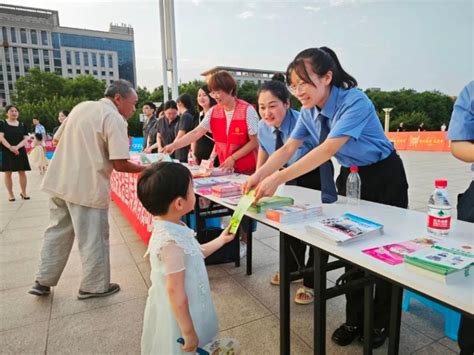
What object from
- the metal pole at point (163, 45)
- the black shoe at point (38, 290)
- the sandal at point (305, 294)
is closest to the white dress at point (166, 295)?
the sandal at point (305, 294)

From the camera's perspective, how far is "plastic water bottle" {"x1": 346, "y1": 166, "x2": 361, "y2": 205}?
170cm

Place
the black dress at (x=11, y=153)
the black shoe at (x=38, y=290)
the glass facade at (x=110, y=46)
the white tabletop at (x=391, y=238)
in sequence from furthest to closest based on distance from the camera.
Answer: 1. the glass facade at (x=110, y=46)
2. the black dress at (x=11, y=153)
3. the black shoe at (x=38, y=290)
4. the white tabletop at (x=391, y=238)

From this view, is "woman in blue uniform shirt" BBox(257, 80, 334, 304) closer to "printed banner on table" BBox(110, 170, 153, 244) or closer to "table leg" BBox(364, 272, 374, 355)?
"table leg" BBox(364, 272, 374, 355)

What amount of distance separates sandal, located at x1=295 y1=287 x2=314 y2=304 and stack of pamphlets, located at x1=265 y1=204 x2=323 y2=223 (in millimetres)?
925

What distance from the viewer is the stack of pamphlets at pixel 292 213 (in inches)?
55.9

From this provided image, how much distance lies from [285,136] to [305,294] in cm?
109

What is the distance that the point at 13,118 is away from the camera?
17.5ft

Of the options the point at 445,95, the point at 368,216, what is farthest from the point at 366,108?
the point at 445,95

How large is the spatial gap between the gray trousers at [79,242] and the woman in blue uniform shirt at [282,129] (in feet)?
4.11

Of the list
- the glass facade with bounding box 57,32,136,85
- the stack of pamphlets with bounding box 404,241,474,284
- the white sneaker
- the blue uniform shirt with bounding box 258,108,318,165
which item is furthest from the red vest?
the glass facade with bounding box 57,32,136,85

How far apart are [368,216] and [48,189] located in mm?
1973

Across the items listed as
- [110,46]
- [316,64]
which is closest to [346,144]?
[316,64]

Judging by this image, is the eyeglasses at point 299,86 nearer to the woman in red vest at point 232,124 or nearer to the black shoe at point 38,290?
the woman in red vest at point 232,124

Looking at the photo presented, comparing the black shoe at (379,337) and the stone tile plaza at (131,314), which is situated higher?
the black shoe at (379,337)
